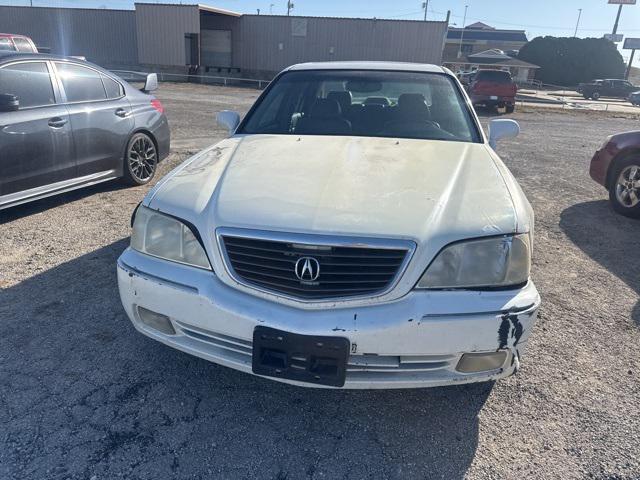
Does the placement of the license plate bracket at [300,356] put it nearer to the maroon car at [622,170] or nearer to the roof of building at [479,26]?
the maroon car at [622,170]

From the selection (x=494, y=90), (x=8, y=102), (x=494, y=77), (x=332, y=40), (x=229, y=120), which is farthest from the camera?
(x=332, y=40)

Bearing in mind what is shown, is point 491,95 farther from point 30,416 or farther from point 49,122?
point 30,416

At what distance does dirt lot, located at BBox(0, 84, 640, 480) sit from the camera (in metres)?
2.04

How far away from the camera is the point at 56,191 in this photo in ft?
15.7

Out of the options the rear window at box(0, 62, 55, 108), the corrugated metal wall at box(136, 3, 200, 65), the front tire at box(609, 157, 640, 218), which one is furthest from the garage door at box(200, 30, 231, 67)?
the front tire at box(609, 157, 640, 218)

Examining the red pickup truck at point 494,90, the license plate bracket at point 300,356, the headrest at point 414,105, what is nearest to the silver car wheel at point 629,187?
the headrest at point 414,105

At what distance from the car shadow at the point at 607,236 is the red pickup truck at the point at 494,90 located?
505 inches

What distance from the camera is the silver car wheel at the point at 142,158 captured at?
18.9 ft

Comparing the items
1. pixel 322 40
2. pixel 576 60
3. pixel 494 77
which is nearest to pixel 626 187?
pixel 494 77

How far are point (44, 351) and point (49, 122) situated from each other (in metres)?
2.78

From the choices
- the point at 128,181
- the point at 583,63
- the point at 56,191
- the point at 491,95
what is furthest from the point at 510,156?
the point at 583,63

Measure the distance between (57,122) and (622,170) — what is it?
248 inches

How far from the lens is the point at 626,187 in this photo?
564cm

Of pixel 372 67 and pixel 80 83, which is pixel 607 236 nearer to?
pixel 372 67
